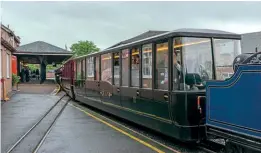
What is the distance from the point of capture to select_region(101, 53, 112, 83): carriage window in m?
12.3

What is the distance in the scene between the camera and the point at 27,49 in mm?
38781

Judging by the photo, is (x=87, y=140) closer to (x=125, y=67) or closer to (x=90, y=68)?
(x=125, y=67)

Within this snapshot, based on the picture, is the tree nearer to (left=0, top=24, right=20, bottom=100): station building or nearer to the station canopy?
the station canopy

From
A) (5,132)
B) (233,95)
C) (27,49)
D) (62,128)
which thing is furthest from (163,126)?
(27,49)

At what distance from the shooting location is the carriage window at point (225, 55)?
773 centimetres

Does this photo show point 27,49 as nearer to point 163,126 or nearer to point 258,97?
point 163,126

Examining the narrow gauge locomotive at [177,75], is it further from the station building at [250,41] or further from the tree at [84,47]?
the tree at [84,47]

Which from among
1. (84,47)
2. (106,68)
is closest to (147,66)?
(106,68)

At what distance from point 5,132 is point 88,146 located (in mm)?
3050

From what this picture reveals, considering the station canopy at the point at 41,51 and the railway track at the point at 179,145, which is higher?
the station canopy at the point at 41,51

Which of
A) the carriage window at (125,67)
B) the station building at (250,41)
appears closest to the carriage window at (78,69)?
the carriage window at (125,67)

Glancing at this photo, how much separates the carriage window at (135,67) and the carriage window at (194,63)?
220 cm

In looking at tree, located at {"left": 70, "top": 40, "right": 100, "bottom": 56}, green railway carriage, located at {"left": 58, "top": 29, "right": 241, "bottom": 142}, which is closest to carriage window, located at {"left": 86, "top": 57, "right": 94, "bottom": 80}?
green railway carriage, located at {"left": 58, "top": 29, "right": 241, "bottom": 142}

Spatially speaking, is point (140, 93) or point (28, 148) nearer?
point (28, 148)
